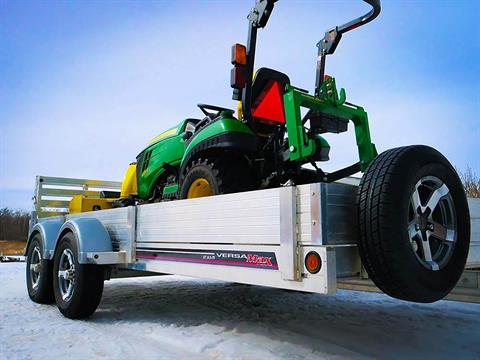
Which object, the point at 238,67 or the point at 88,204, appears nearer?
the point at 238,67

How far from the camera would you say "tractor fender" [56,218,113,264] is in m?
3.96

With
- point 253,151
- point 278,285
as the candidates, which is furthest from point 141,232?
point 278,285

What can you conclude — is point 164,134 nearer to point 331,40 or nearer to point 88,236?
point 88,236

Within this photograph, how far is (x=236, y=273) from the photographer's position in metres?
2.72

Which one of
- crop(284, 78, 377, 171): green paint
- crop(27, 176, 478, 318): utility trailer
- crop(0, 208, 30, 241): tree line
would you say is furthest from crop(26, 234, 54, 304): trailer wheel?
crop(0, 208, 30, 241): tree line

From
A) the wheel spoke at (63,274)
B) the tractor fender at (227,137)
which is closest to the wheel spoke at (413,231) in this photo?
the tractor fender at (227,137)

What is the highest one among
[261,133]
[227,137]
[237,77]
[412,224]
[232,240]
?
[237,77]

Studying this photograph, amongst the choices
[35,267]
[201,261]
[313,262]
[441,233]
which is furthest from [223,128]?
[35,267]

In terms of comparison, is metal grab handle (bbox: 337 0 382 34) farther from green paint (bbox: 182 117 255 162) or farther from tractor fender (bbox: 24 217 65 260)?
tractor fender (bbox: 24 217 65 260)

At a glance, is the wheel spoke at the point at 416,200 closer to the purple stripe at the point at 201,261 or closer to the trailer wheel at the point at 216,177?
the purple stripe at the point at 201,261

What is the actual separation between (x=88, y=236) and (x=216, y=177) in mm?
1462

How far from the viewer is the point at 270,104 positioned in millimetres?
4180

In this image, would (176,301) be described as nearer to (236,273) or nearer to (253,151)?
(253,151)

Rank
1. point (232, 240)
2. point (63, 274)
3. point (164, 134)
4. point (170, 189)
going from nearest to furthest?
point (232, 240), point (63, 274), point (170, 189), point (164, 134)
